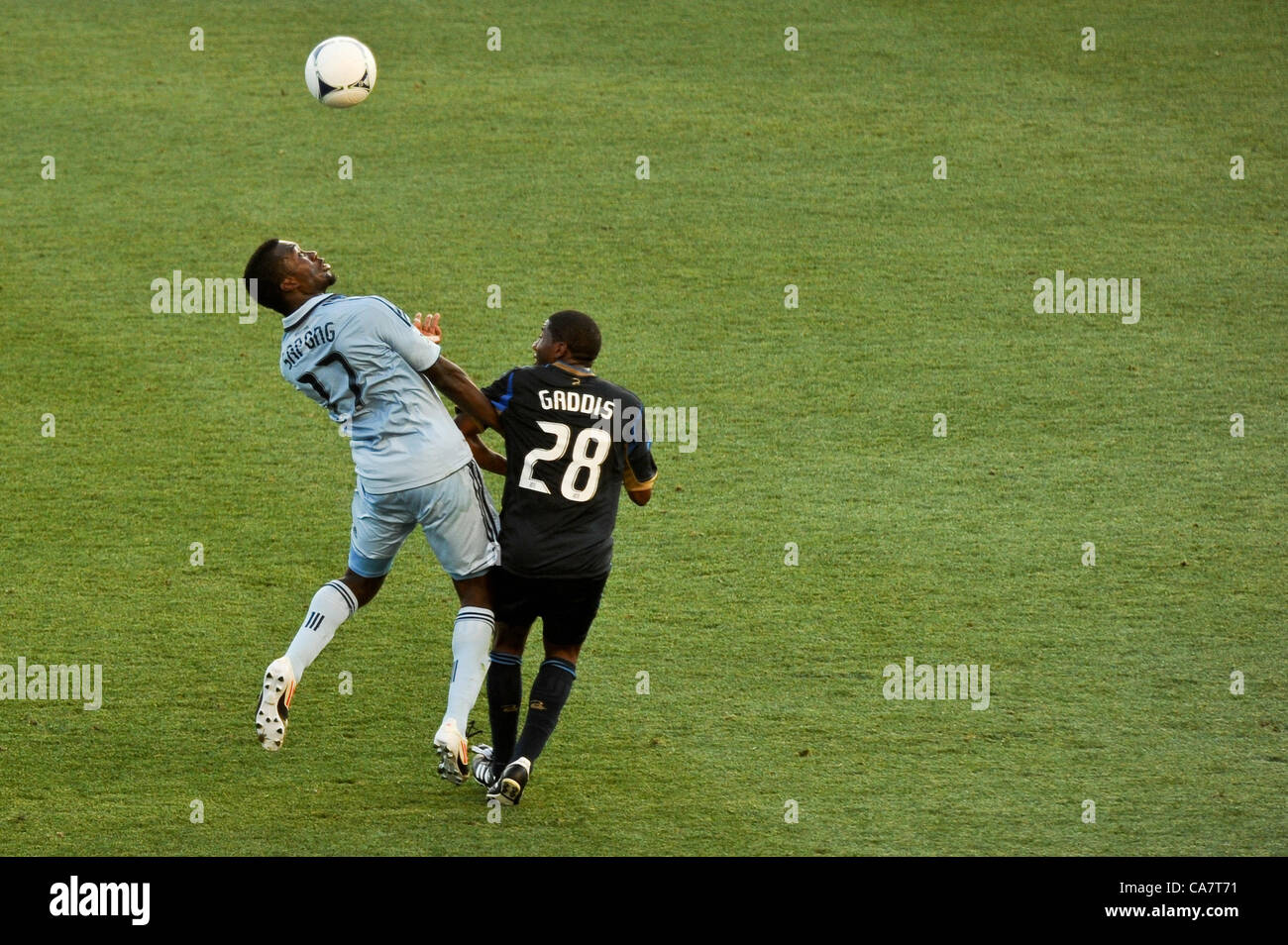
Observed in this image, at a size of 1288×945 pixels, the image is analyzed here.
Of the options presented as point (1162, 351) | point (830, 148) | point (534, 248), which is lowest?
point (1162, 351)

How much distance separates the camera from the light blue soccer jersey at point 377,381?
227 inches

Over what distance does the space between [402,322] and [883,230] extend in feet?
23.2

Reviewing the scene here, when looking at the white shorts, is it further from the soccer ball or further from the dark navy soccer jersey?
the soccer ball

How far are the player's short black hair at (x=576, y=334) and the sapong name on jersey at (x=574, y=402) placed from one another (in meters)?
0.16

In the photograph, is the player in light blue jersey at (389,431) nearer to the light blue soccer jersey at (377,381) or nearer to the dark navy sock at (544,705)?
the light blue soccer jersey at (377,381)

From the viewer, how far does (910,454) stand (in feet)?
30.6

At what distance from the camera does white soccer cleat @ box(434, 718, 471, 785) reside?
554 cm

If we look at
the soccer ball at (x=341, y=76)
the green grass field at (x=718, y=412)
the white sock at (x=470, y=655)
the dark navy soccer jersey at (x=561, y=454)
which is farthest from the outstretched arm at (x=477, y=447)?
the soccer ball at (x=341, y=76)

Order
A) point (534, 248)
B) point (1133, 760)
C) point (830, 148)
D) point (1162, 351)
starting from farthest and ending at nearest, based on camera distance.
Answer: point (830, 148) → point (534, 248) → point (1162, 351) → point (1133, 760)
